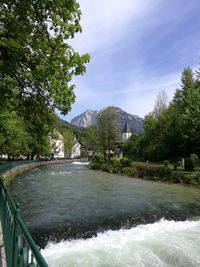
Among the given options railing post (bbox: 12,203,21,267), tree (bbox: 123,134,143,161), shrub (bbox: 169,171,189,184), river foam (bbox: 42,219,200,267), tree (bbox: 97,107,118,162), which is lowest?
river foam (bbox: 42,219,200,267)

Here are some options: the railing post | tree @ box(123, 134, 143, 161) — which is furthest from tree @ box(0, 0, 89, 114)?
tree @ box(123, 134, 143, 161)

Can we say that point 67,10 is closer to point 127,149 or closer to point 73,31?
point 73,31

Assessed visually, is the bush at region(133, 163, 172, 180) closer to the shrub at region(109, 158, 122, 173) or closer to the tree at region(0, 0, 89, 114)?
the shrub at region(109, 158, 122, 173)

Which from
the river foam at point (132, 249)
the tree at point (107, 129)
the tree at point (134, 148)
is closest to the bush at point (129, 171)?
the tree at point (107, 129)

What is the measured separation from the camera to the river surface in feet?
35.1

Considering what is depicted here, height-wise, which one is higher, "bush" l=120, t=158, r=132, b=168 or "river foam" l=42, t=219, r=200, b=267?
"bush" l=120, t=158, r=132, b=168

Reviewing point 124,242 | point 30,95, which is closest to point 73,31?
point 30,95

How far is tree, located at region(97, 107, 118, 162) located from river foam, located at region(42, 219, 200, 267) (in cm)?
4784

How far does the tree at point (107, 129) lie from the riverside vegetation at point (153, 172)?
9.35 m

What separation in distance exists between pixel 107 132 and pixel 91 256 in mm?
54328

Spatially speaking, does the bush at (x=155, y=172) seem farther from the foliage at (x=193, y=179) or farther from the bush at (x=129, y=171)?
the foliage at (x=193, y=179)

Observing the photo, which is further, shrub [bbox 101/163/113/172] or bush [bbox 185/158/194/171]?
shrub [bbox 101/163/113/172]

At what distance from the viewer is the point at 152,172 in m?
38.0

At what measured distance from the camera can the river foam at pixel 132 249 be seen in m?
10.3
